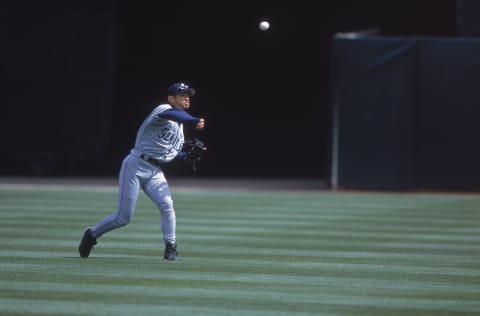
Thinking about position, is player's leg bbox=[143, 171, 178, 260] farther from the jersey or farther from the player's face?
the player's face

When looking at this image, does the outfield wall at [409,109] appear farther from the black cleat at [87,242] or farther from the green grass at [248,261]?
the black cleat at [87,242]

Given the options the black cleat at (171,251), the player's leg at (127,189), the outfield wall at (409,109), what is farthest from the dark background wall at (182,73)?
the black cleat at (171,251)

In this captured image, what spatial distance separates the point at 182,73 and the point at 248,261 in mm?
18562

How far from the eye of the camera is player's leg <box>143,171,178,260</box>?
1141 centimetres

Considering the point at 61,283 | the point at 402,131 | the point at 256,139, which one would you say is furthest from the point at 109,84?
the point at 61,283

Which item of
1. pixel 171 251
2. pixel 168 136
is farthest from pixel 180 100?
pixel 171 251

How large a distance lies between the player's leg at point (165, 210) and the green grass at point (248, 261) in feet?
0.54

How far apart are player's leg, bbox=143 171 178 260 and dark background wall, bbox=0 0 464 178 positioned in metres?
15.1

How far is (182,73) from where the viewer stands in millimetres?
29875

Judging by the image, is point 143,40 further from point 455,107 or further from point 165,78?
point 455,107

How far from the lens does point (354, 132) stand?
2430 cm

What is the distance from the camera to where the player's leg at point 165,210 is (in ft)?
37.4

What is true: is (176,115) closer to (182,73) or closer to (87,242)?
(87,242)

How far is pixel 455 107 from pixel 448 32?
493 centimetres
